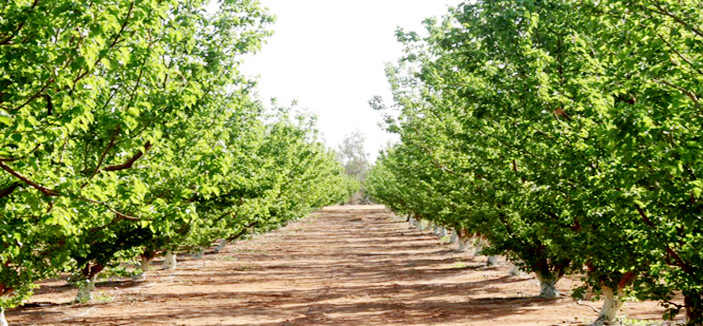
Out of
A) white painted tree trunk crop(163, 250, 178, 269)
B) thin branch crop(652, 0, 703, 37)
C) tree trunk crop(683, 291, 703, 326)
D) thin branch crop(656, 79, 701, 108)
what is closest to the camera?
thin branch crop(656, 79, 701, 108)

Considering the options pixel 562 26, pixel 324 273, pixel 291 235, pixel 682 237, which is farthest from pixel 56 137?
pixel 291 235

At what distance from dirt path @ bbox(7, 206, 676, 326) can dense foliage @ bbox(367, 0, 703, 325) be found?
190 cm

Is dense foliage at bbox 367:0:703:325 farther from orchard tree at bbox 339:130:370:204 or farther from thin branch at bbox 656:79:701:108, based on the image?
orchard tree at bbox 339:130:370:204

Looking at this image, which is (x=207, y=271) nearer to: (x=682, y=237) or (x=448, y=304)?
(x=448, y=304)

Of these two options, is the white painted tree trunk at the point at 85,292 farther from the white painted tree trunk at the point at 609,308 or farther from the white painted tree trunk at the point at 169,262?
the white painted tree trunk at the point at 609,308

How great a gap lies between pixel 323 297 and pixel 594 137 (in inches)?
449

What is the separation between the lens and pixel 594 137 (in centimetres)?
1107

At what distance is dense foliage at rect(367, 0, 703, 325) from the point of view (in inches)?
324

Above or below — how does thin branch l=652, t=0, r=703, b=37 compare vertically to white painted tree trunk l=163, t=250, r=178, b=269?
above

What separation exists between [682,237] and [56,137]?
890cm

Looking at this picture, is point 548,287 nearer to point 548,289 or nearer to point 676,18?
point 548,289

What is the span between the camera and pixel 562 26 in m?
14.4

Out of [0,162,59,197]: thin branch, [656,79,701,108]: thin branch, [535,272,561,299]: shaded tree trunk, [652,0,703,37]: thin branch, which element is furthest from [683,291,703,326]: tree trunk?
[0,162,59,197]: thin branch

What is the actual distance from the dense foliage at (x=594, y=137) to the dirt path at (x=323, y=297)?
1.90 m
